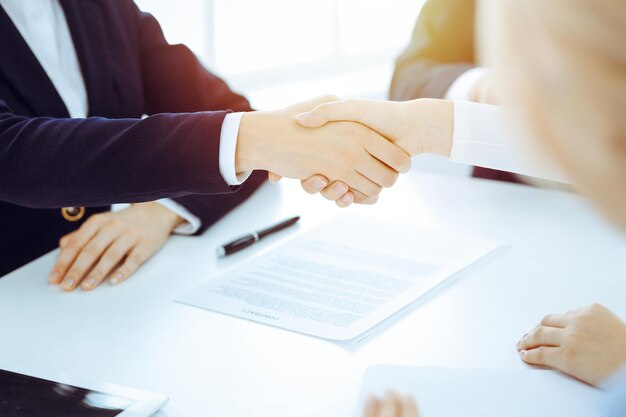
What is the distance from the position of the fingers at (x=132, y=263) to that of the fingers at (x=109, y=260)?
1 centimetres

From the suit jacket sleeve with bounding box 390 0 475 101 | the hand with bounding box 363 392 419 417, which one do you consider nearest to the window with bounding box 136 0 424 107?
the suit jacket sleeve with bounding box 390 0 475 101

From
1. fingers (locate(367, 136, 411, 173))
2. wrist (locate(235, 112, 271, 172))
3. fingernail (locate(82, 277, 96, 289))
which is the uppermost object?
wrist (locate(235, 112, 271, 172))

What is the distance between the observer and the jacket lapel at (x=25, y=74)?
1.36 metres

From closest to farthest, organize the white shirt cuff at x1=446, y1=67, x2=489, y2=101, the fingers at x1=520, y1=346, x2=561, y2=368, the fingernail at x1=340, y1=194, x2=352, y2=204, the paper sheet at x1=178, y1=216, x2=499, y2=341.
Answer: the fingers at x1=520, y1=346, x2=561, y2=368 → the paper sheet at x1=178, y1=216, x2=499, y2=341 → the fingernail at x1=340, y1=194, x2=352, y2=204 → the white shirt cuff at x1=446, y1=67, x2=489, y2=101

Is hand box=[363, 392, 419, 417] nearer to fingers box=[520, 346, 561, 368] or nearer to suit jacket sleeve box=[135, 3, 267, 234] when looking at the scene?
fingers box=[520, 346, 561, 368]

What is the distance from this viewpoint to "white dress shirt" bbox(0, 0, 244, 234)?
1.39 m

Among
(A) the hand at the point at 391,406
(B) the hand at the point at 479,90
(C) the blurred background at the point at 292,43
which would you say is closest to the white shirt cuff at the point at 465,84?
(B) the hand at the point at 479,90

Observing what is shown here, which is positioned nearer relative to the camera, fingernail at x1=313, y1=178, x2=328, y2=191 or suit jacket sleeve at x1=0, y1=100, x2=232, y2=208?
suit jacket sleeve at x1=0, y1=100, x2=232, y2=208

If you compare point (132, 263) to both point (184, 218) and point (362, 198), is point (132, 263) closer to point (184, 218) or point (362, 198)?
point (184, 218)

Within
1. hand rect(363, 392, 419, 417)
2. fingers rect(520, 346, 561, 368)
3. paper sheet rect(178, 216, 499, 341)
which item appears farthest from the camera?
paper sheet rect(178, 216, 499, 341)

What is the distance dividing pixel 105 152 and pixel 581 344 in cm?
67

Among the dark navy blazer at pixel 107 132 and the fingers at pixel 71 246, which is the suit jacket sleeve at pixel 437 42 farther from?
the fingers at pixel 71 246

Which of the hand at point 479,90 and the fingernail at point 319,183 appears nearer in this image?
the fingernail at point 319,183

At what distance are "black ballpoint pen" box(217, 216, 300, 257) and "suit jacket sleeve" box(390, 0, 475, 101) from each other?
2.82ft
